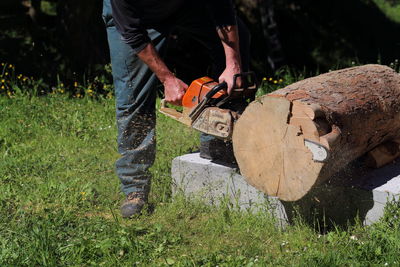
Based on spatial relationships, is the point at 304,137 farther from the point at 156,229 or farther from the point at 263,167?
the point at 156,229

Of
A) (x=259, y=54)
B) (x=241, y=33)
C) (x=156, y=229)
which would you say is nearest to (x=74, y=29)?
(x=259, y=54)

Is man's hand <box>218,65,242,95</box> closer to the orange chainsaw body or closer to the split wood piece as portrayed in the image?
the orange chainsaw body

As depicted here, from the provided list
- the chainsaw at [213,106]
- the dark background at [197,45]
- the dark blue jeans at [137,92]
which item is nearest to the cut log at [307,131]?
the chainsaw at [213,106]

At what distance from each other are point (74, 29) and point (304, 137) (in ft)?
21.3

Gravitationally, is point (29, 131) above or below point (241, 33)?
below

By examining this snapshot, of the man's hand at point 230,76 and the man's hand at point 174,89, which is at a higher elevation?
the man's hand at point 230,76

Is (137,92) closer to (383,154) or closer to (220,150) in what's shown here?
(220,150)

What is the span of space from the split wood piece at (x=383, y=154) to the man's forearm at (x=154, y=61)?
1.51 m

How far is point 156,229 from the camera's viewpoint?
4113 millimetres

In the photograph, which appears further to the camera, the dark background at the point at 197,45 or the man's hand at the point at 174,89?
the dark background at the point at 197,45

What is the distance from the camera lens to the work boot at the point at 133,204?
4516 millimetres

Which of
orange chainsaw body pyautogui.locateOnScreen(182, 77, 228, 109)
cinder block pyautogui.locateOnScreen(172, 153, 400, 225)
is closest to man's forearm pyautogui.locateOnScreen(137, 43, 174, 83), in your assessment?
orange chainsaw body pyautogui.locateOnScreen(182, 77, 228, 109)

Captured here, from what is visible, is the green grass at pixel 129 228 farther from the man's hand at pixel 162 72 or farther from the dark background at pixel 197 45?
the dark background at pixel 197 45

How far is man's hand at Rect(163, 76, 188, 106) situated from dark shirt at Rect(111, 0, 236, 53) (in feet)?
0.95
